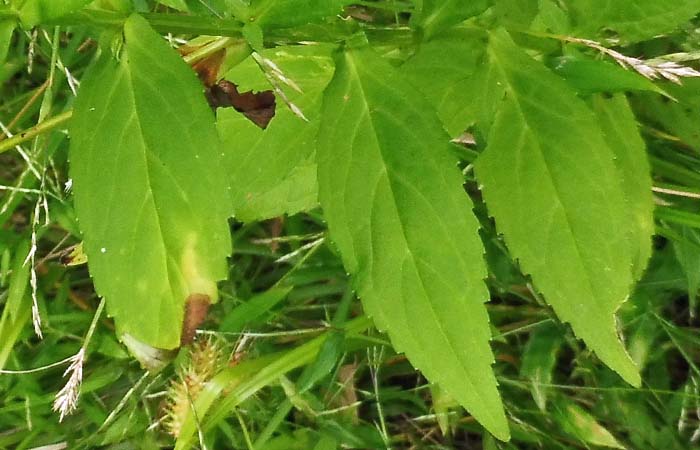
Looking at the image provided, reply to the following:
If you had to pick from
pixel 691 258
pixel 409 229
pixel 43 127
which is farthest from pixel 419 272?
pixel 691 258

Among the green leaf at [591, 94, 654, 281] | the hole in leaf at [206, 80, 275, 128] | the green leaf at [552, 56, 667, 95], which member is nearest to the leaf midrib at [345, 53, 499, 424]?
the hole in leaf at [206, 80, 275, 128]

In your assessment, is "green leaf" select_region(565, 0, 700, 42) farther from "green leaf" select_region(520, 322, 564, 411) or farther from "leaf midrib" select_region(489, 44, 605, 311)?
"green leaf" select_region(520, 322, 564, 411)

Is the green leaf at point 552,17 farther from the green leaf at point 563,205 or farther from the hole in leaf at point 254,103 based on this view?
the hole in leaf at point 254,103

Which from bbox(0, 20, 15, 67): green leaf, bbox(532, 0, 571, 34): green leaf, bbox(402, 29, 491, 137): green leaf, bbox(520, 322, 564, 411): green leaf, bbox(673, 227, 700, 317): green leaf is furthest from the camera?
bbox(520, 322, 564, 411): green leaf

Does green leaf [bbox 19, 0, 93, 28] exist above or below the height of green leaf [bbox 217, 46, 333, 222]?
above

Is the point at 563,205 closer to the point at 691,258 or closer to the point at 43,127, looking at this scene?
the point at 691,258

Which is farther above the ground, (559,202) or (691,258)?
(559,202)

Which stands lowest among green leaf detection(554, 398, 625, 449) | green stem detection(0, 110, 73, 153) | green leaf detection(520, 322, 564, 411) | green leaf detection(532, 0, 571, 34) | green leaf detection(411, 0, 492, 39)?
green leaf detection(554, 398, 625, 449)
